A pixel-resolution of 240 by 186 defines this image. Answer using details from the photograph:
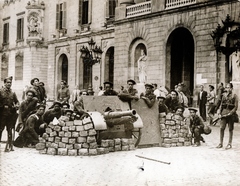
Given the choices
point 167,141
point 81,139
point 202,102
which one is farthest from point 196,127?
point 202,102

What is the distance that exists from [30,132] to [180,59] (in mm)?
11705

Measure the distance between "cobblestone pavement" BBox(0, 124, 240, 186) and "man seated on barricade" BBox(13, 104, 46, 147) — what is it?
1.17ft

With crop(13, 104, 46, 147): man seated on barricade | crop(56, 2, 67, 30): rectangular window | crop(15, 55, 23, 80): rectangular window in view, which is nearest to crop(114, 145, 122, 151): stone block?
crop(13, 104, 46, 147): man seated on barricade

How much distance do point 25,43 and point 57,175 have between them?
26604 millimetres

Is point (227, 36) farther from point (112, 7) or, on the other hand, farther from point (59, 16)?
point (59, 16)

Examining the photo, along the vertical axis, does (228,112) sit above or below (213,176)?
above

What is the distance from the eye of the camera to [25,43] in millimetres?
32125

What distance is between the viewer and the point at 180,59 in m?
19.9

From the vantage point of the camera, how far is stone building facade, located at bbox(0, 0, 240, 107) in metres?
16.5

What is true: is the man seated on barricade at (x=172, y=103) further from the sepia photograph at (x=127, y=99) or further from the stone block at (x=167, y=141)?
the stone block at (x=167, y=141)

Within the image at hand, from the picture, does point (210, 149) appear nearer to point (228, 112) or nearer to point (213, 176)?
point (228, 112)

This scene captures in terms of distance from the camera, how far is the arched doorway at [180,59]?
18.7m

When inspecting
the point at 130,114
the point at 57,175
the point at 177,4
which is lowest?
the point at 57,175

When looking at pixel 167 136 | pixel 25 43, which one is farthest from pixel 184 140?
pixel 25 43
